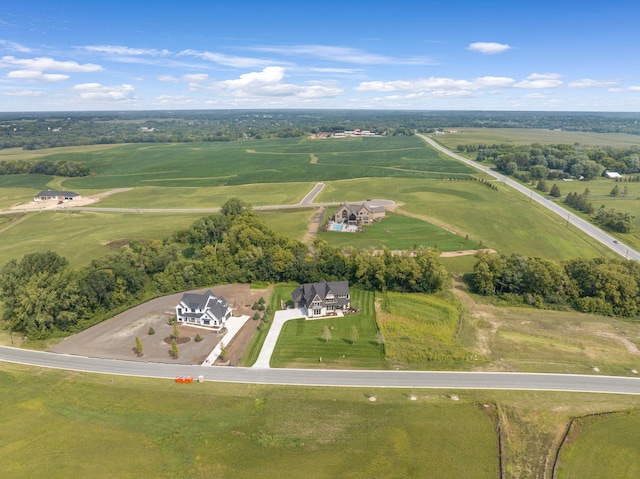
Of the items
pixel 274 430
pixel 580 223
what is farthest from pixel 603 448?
pixel 580 223

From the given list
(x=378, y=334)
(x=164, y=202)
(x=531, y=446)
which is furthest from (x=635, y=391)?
(x=164, y=202)

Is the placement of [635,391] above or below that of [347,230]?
below

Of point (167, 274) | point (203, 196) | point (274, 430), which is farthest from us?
point (203, 196)

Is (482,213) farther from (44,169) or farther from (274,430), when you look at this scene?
(44,169)

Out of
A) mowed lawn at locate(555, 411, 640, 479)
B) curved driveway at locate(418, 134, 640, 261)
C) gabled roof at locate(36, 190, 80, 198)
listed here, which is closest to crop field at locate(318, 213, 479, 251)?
curved driveway at locate(418, 134, 640, 261)

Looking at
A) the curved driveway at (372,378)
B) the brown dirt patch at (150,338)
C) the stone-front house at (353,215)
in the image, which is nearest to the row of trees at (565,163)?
the stone-front house at (353,215)

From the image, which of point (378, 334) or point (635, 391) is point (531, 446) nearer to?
point (635, 391)

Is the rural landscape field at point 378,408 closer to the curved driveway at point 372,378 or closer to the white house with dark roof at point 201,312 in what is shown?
the curved driveway at point 372,378

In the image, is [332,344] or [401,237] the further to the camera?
[401,237]
